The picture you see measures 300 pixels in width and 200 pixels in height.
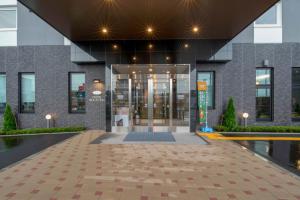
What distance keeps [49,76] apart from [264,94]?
1138cm

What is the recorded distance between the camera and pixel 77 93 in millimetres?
10008

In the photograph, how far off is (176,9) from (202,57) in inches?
135

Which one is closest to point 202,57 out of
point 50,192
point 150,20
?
point 150,20

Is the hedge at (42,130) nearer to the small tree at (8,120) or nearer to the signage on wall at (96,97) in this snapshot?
the small tree at (8,120)

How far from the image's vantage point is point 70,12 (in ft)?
19.7

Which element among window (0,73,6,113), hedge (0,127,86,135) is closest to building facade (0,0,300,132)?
window (0,73,6,113)

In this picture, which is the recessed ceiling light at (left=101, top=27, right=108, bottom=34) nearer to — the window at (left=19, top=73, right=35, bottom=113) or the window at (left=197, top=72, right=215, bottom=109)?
the window at (left=197, top=72, right=215, bottom=109)

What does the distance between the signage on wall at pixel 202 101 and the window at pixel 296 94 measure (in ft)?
A: 16.0

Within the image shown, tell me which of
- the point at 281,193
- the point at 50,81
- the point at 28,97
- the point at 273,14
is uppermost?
the point at 273,14

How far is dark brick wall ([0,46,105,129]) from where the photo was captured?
980 cm

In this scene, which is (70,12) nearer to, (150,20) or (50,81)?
(150,20)

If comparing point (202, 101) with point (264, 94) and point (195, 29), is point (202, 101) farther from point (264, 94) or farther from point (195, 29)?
point (264, 94)

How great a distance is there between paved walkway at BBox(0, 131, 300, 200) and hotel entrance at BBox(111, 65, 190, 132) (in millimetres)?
3514

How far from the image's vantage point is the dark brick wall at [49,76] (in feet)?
32.1
